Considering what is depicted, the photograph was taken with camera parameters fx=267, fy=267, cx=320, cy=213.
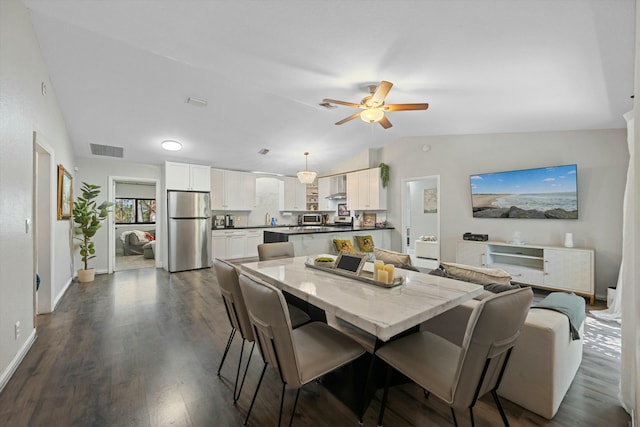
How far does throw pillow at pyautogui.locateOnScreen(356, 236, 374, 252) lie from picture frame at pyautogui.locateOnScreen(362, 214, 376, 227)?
1024 millimetres

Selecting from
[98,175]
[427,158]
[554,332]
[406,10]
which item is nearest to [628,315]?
[554,332]

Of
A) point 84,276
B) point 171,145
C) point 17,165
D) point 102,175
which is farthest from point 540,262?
point 102,175

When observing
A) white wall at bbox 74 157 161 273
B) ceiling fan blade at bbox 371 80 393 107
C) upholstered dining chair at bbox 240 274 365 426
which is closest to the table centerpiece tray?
upholstered dining chair at bbox 240 274 365 426

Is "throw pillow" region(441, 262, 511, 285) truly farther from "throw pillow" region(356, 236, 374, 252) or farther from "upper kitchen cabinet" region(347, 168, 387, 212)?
"upper kitchen cabinet" region(347, 168, 387, 212)

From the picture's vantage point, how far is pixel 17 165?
2.22m

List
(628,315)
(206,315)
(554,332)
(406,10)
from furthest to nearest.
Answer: (206,315), (406,10), (628,315), (554,332)

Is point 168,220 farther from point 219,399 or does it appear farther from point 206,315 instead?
point 219,399

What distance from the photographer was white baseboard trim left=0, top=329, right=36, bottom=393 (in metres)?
1.93

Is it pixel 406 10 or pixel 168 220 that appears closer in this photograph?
pixel 406 10

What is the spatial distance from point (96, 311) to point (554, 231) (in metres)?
6.56

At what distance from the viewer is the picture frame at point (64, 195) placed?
148 inches

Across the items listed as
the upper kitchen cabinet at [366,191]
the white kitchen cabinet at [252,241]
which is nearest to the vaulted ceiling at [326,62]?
the upper kitchen cabinet at [366,191]

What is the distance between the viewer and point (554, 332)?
159cm

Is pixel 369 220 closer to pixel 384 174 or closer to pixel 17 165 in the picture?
pixel 384 174
